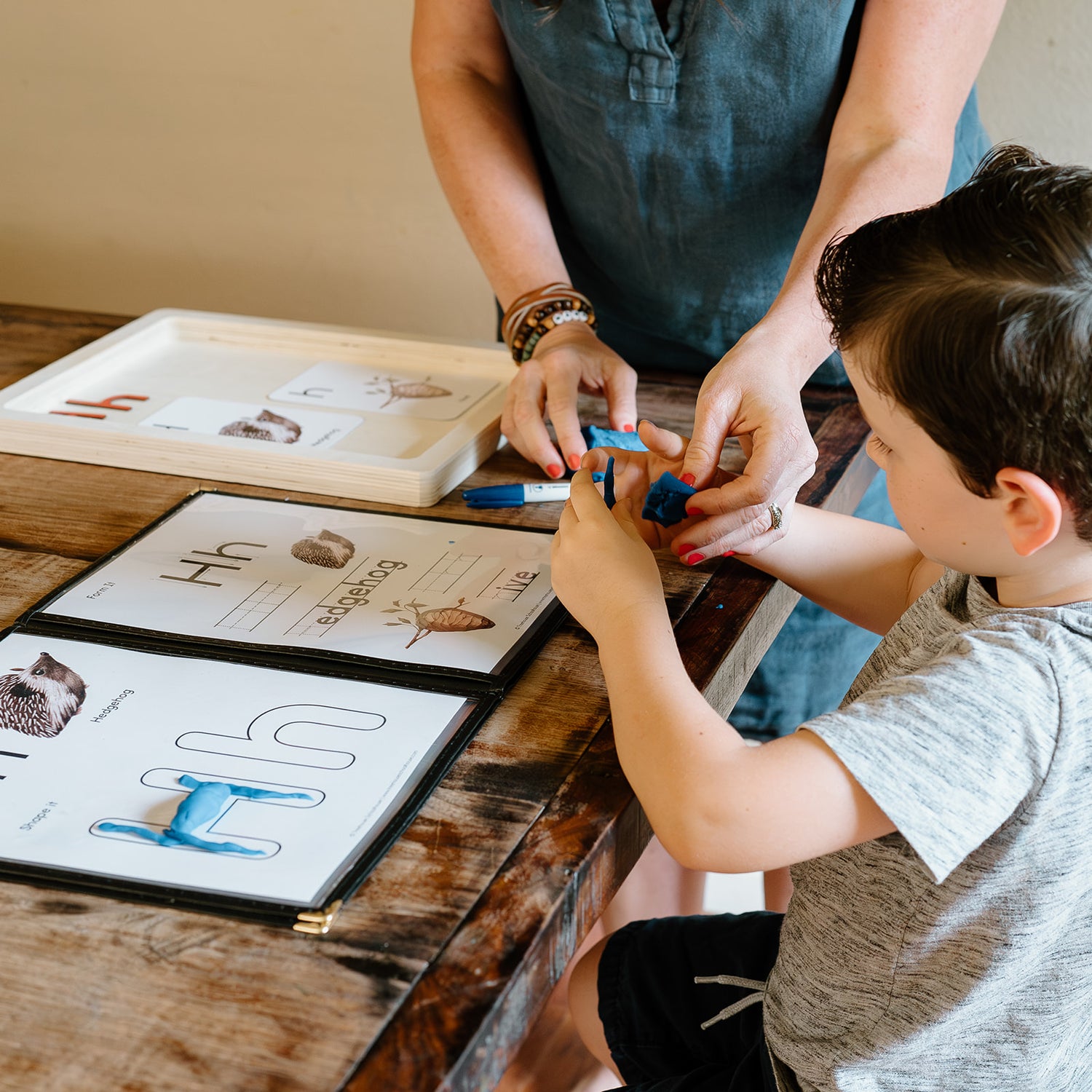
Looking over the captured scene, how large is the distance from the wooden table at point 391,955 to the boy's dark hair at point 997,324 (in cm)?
22

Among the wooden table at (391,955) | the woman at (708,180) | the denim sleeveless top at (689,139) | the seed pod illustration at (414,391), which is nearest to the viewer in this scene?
the wooden table at (391,955)

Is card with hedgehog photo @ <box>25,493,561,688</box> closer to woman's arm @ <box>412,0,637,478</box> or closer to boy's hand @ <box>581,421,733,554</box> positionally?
boy's hand @ <box>581,421,733,554</box>

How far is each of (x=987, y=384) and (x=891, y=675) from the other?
0.65 feet

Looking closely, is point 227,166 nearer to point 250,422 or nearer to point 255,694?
point 250,422

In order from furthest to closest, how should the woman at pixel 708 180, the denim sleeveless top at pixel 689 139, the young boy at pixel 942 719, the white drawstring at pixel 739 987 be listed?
the denim sleeveless top at pixel 689 139, the woman at pixel 708 180, the white drawstring at pixel 739 987, the young boy at pixel 942 719

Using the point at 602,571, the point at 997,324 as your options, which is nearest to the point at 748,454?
the point at 602,571

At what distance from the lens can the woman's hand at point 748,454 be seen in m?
0.77

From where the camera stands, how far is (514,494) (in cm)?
92

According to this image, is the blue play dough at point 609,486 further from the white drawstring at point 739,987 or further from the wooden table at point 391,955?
the white drawstring at point 739,987

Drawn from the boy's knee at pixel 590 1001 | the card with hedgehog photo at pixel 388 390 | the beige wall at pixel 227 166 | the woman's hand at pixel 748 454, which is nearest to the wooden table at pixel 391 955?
the woman's hand at pixel 748 454

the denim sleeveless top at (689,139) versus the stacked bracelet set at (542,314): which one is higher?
the denim sleeveless top at (689,139)

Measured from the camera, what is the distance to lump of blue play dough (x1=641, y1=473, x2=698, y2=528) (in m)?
0.79

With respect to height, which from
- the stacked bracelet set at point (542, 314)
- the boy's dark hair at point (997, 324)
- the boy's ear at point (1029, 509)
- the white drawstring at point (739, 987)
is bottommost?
the white drawstring at point (739, 987)

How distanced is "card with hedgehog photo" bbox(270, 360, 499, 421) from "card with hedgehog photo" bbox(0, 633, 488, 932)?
0.43 m
